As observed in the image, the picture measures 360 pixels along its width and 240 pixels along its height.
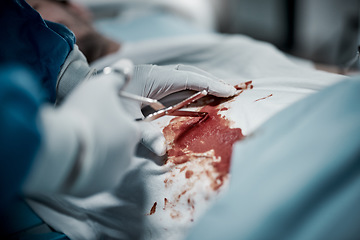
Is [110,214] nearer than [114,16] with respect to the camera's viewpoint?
Yes

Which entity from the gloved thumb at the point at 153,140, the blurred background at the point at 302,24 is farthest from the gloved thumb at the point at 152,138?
the blurred background at the point at 302,24

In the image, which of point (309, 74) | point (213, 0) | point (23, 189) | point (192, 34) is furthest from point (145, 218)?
point (213, 0)

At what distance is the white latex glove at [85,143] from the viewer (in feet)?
1.31

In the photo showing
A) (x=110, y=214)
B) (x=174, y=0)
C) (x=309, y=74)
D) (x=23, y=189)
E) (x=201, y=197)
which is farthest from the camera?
(x=174, y=0)

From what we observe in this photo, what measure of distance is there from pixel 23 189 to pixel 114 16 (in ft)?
6.72

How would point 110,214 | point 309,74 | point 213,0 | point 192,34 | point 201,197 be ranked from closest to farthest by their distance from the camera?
point 201,197 → point 110,214 → point 309,74 → point 192,34 → point 213,0

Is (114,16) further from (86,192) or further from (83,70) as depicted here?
(86,192)

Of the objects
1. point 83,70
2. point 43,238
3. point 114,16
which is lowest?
point 43,238

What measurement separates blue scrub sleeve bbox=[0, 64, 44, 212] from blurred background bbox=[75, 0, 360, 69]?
1.84 meters

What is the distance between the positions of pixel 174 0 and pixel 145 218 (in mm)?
1867

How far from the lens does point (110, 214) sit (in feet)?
2.38

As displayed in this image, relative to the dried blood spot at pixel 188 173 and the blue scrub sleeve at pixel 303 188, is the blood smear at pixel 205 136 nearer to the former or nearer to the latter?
the dried blood spot at pixel 188 173

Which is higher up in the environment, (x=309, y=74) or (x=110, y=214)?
(x=309, y=74)

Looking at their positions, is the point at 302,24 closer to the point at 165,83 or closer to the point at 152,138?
the point at 165,83
